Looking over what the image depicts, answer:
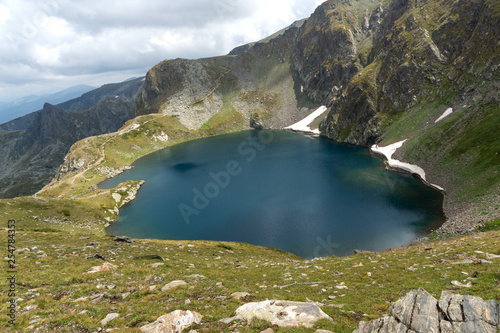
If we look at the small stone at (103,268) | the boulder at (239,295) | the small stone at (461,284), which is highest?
the small stone at (461,284)

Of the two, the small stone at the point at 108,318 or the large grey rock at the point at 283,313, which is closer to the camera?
the large grey rock at the point at 283,313

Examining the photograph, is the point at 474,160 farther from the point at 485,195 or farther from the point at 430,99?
the point at 430,99

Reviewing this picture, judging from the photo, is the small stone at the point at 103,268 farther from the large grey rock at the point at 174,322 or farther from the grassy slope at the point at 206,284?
the large grey rock at the point at 174,322

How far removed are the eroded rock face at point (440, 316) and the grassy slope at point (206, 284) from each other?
2053 mm

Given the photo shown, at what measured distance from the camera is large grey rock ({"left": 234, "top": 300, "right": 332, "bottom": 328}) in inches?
492

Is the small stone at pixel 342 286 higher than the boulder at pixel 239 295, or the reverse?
the boulder at pixel 239 295

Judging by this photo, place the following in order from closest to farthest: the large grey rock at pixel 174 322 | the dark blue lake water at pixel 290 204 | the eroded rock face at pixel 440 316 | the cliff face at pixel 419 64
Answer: the eroded rock face at pixel 440 316 < the large grey rock at pixel 174 322 < the dark blue lake water at pixel 290 204 < the cliff face at pixel 419 64

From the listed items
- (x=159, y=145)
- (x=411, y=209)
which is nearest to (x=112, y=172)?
(x=159, y=145)

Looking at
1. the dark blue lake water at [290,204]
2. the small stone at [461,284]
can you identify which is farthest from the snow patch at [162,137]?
the small stone at [461,284]

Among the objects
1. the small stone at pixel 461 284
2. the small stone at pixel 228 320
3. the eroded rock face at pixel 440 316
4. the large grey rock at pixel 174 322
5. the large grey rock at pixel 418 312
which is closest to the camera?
the eroded rock face at pixel 440 316

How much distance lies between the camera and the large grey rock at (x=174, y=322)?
12039 millimetres

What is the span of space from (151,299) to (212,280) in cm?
612

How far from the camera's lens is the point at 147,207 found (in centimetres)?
8100

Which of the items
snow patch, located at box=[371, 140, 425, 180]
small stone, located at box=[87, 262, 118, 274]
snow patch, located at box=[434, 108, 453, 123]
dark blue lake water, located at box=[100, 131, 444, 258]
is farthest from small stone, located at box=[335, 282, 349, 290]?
snow patch, located at box=[434, 108, 453, 123]
